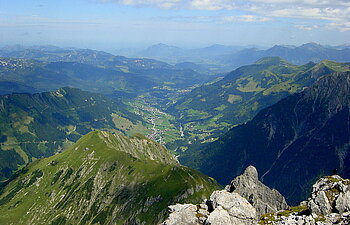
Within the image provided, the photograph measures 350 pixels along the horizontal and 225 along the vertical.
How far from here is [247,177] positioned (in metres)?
127

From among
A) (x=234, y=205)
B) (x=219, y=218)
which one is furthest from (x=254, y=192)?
(x=219, y=218)

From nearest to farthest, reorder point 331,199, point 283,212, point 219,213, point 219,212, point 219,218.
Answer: point 331,199 < point 219,218 < point 219,213 < point 219,212 < point 283,212

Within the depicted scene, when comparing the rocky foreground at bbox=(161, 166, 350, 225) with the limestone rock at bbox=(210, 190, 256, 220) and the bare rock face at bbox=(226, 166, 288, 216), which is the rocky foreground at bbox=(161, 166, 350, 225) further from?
the bare rock face at bbox=(226, 166, 288, 216)

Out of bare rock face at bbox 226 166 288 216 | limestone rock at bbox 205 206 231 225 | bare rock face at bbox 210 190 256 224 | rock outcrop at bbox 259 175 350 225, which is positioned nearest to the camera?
rock outcrop at bbox 259 175 350 225

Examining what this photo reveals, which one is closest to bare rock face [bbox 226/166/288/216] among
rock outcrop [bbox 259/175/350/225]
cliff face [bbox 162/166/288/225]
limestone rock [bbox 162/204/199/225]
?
cliff face [bbox 162/166/288/225]

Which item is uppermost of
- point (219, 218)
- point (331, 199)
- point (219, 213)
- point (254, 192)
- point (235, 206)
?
point (331, 199)

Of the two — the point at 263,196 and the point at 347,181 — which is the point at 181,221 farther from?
the point at 263,196

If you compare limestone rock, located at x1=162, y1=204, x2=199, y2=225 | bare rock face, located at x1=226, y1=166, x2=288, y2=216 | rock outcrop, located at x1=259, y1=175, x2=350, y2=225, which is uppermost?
rock outcrop, located at x1=259, y1=175, x2=350, y2=225

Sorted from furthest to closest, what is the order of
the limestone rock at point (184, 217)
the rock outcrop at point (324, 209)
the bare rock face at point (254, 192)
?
the bare rock face at point (254, 192) → the limestone rock at point (184, 217) → the rock outcrop at point (324, 209)

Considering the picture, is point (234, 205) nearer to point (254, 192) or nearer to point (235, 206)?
point (235, 206)

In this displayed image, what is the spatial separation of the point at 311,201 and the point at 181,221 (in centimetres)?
2894

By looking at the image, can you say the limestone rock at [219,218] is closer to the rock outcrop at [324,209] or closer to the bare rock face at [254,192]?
the rock outcrop at [324,209]

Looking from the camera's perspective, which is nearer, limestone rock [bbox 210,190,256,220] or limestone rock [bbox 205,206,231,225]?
limestone rock [bbox 205,206,231,225]

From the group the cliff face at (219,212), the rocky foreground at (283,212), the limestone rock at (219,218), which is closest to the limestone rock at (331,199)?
the rocky foreground at (283,212)
